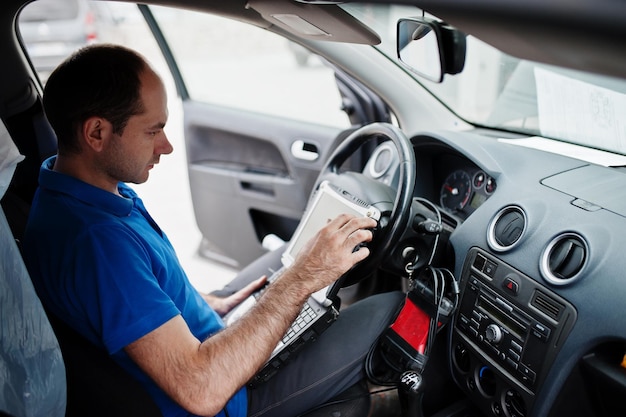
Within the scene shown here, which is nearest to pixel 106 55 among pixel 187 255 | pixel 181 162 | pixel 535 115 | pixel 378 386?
pixel 378 386

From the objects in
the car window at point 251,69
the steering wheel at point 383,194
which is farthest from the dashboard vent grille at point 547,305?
the car window at point 251,69

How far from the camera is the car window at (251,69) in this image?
4.90 m

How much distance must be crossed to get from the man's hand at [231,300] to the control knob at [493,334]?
28.8 inches

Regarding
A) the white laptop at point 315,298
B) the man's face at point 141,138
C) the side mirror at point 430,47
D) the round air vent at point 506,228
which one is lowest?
the white laptop at point 315,298

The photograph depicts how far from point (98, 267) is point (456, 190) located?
110cm

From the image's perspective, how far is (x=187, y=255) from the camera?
3.22 metres

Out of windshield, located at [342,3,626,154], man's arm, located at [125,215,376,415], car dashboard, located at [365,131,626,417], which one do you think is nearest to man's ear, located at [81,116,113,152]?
man's arm, located at [125,215,376,415]

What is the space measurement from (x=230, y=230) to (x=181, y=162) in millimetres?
1692

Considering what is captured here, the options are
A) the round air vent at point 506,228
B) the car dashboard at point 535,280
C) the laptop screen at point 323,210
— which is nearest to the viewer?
the car dashboard at point 535,280

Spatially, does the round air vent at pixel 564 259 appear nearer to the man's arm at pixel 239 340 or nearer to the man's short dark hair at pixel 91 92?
the man's arm at pixel 239 340

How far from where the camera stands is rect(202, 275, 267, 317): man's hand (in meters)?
1.91

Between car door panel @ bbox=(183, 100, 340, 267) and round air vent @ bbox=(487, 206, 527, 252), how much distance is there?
957 mm

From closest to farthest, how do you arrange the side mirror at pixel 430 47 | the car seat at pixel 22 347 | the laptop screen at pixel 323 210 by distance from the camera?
the car seat at pixel 22 347
the side mirror at pixel 430 47
the laptop screen at pixel 323 210

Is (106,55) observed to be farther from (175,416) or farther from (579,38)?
(579,38)
